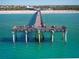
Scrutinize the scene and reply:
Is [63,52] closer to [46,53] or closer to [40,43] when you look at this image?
[46,53]

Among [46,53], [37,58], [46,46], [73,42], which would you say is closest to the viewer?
[37,58]

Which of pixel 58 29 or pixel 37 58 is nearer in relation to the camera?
pixel 37 58

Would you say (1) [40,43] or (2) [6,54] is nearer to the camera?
(2) [6,54]

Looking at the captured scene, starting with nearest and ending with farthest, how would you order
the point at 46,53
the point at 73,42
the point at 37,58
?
1. the point at 37,58
2. the point at 46,53
3. the point at 73,42

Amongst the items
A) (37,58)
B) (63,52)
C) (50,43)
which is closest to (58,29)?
(50,43)

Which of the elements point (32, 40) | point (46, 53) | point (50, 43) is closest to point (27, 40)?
point (32, 40)

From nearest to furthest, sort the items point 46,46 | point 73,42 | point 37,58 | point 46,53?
point 37,58
point 46,53
point 46,46
point 73,42

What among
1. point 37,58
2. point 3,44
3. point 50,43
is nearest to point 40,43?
point 50,43

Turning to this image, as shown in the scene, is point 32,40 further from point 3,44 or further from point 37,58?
point 37,58
